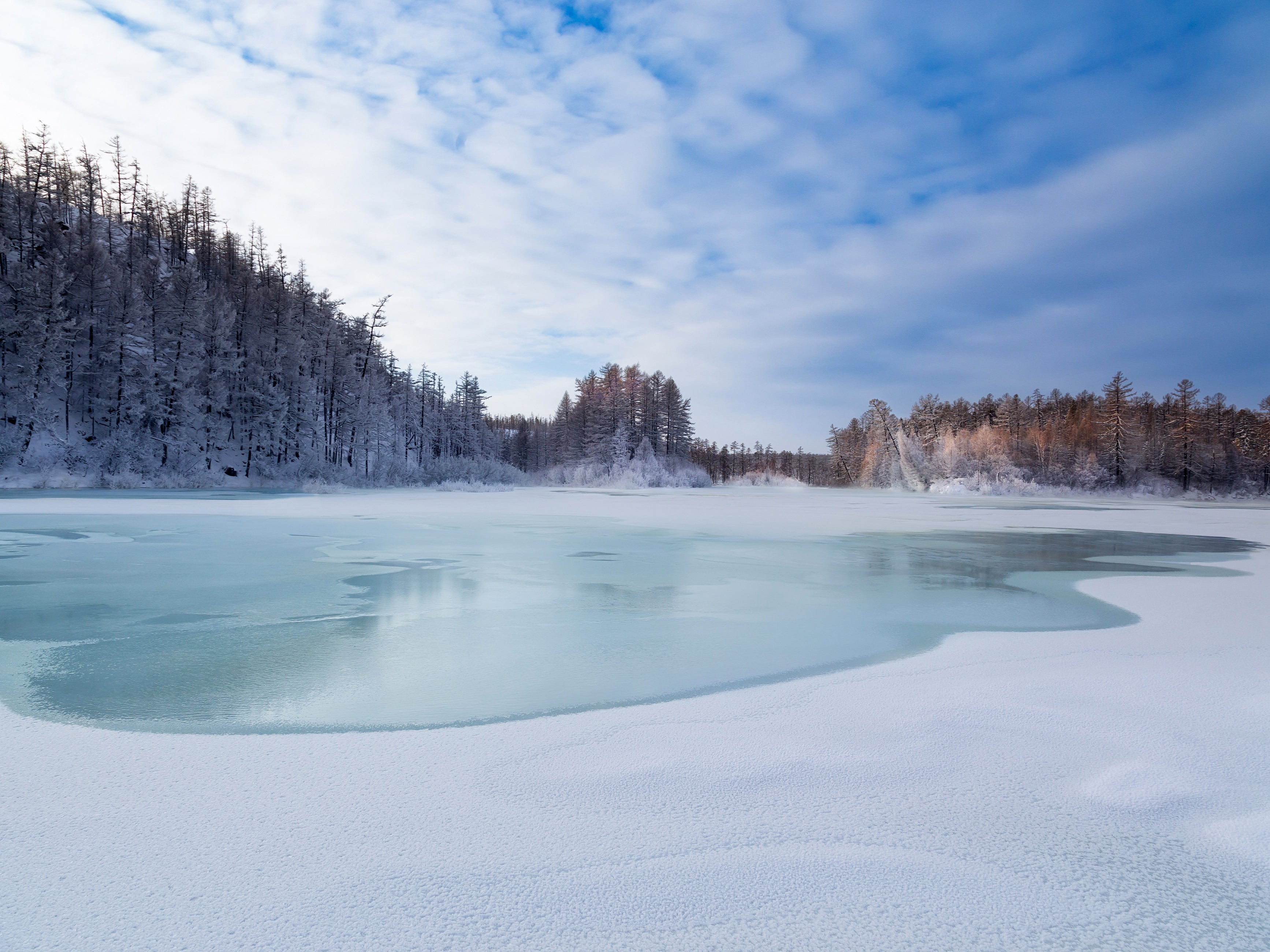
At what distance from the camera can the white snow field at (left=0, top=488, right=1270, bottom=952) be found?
64.9 inches

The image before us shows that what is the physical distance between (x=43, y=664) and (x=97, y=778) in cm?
234

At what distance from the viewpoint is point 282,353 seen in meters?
44.5

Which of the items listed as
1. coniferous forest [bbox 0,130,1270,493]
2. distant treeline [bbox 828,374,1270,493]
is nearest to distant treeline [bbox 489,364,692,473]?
coniferous forest [bbox 0,130,1270,493]

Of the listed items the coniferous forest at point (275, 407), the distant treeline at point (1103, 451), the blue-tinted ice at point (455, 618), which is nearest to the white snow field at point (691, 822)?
the blue-tinted ice at point (455, 618)

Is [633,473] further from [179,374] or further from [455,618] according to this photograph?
[455,618]

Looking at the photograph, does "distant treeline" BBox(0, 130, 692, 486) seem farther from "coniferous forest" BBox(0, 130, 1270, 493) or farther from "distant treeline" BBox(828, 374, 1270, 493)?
"distant treeline" BBox(828, 374, 1270, 493)

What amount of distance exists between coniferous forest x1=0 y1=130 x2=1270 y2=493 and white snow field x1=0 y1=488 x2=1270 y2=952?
125 feet

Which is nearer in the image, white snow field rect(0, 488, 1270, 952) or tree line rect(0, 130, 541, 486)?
white snow field rect(0, 488, 1270, 952)

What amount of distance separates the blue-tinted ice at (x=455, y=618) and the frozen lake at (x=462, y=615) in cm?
3

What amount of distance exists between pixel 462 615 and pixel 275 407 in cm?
4286

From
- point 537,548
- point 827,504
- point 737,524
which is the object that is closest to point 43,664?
point 537,548

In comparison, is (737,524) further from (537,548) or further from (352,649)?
(352,649)

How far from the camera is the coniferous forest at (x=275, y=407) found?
36.5m

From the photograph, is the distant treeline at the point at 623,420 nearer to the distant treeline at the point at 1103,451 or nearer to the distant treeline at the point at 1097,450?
the distant treeline at the point at 1097,450
